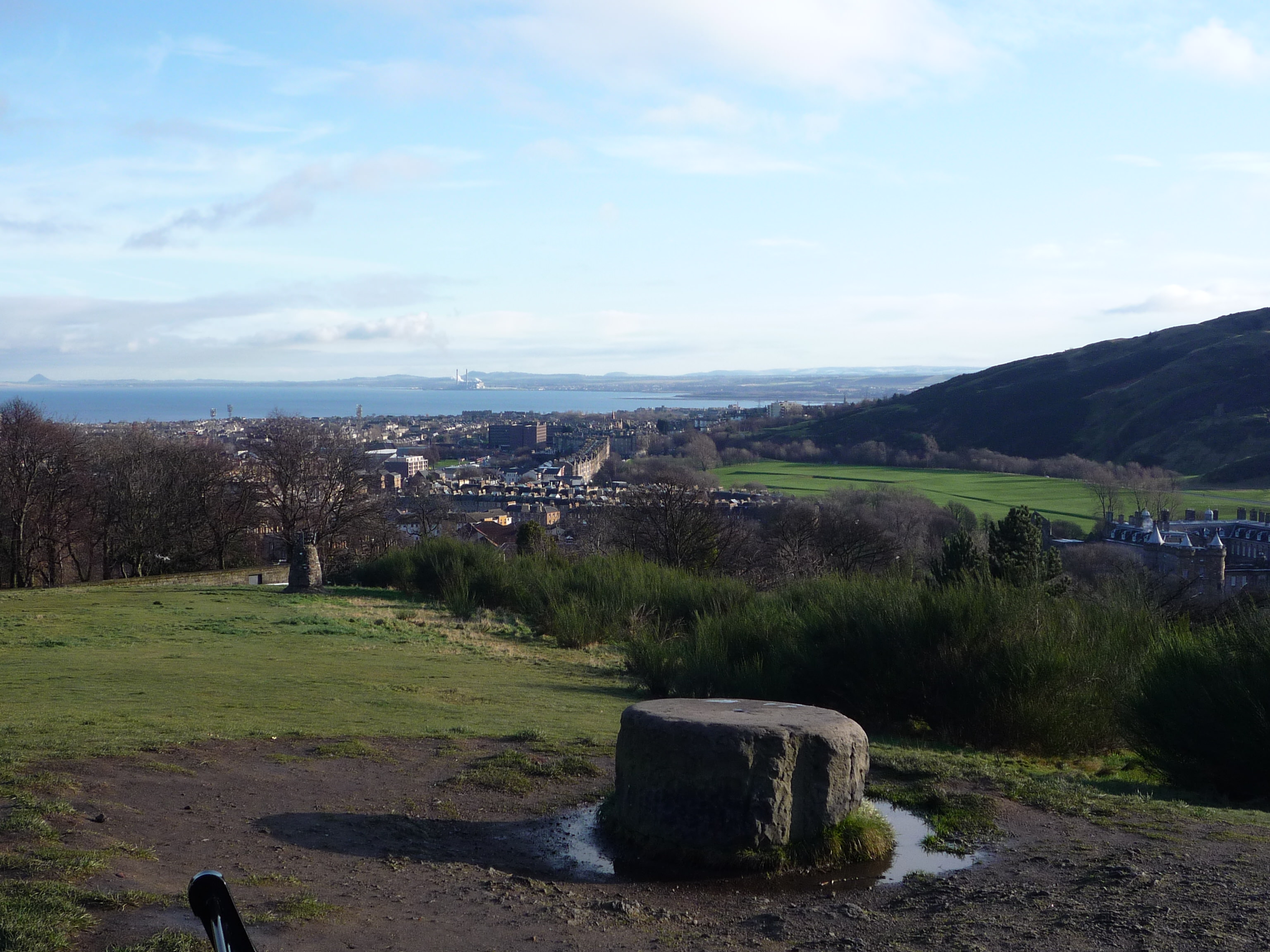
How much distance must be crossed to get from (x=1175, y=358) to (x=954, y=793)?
387 feet

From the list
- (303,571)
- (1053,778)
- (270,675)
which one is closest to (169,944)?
(1053,778)

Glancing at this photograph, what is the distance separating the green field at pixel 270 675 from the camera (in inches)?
347

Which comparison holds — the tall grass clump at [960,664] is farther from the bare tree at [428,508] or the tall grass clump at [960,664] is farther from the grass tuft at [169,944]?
the bare tree at [428,508]

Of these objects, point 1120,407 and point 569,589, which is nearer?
point 569,589

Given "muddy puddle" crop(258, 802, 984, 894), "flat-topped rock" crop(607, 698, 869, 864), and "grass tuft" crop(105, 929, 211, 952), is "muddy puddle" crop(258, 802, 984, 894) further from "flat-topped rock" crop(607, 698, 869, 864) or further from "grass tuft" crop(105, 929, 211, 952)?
"grass tuft" crop(105, 929, 211, 952)

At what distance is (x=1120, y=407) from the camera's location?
98938 mm

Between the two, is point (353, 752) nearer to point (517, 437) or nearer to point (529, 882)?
point (529, 882)

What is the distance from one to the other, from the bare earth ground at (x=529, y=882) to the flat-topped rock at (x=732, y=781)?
34 cm

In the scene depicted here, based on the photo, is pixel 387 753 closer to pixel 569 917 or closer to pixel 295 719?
pixel 295 719

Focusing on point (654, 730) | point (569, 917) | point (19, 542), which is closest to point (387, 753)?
point (654, 730)

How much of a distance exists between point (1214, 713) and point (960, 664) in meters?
2.48

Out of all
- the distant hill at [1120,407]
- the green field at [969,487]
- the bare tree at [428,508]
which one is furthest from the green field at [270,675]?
the distant hill at [1120,407]

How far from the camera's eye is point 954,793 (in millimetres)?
7551

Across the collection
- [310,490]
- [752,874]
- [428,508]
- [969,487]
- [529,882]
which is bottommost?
[428,508]
